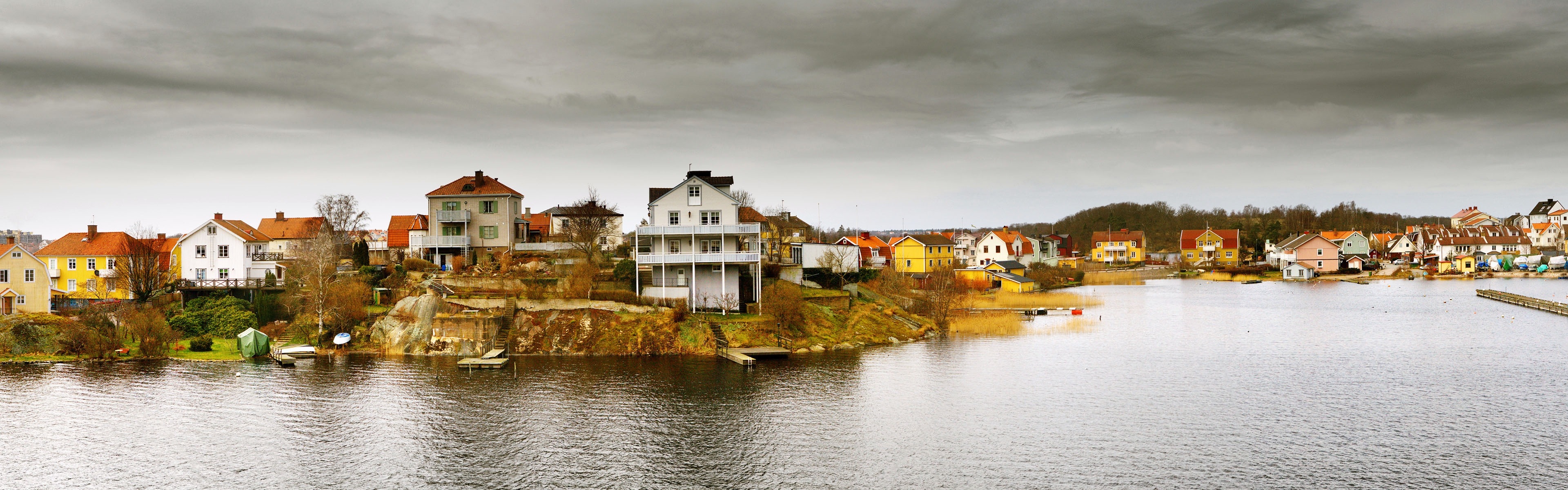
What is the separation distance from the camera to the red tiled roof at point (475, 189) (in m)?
68.4

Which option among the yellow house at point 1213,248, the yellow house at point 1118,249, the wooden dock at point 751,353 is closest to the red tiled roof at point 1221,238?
the yellow house at point 1213,248

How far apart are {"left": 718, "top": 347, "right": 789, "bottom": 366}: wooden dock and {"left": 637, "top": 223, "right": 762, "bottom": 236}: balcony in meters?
8.03

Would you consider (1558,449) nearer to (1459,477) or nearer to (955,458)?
(1459,477)

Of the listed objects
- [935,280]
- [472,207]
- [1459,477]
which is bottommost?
[1459,477]

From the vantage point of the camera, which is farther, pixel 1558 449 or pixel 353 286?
pixel 353 286

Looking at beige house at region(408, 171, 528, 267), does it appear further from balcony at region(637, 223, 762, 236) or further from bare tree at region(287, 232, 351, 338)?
balcony at region(637, 223, 762, 236)

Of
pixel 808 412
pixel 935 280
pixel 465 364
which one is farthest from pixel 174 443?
pixel 935 280

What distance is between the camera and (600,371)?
144 feet

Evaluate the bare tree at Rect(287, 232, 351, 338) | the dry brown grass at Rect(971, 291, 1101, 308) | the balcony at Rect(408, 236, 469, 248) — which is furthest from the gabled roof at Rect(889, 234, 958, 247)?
the bare tree at Rect(287, 232, 351, 338)

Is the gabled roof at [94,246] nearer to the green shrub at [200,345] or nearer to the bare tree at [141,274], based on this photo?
the bare tree at [141,274]

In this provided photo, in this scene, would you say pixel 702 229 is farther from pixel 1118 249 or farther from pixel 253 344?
pixel 1118 249

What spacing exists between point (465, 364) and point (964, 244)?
95.7 m

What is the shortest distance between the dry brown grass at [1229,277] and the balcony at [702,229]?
10027cm

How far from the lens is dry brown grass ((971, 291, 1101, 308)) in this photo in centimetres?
8175
